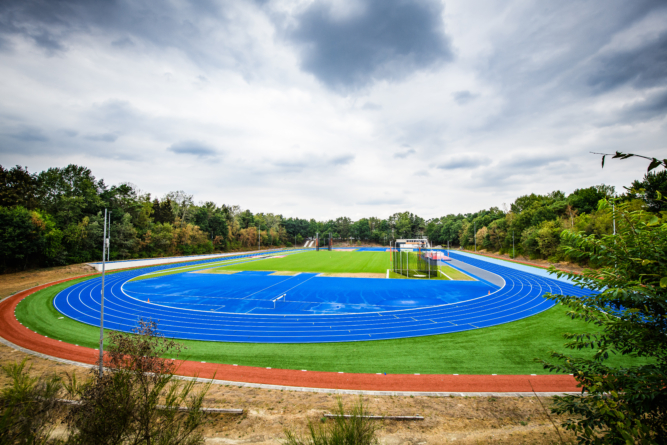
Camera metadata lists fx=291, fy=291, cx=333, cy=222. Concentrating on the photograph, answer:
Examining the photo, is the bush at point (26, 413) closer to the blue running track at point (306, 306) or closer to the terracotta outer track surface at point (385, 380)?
the terracotta outer track surface at point (385, 380)

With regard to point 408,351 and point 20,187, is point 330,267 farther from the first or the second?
point 20,187

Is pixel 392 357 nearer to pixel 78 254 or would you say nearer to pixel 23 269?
pixel 23 269

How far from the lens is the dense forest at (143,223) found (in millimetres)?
37031

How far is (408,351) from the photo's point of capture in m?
14.4

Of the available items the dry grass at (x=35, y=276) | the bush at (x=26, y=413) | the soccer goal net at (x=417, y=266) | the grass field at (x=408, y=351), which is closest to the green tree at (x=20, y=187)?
the dry grass at (x=35, y=276)

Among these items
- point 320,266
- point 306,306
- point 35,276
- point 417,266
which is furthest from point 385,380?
point 35,276

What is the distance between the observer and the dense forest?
37.0m

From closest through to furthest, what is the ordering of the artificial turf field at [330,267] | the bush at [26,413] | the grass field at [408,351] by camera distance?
the bush at [26,413] → the grass field at [408,351] → the artificial turf field at [330,267]

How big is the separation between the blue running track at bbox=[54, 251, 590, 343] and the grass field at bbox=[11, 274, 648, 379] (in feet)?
3.02

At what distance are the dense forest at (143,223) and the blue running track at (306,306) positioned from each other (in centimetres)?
839

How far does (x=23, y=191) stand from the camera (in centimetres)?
4553

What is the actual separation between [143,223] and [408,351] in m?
60.3

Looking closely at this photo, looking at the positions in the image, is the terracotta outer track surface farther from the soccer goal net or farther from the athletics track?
the soccer goal net

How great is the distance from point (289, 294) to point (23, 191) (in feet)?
162
